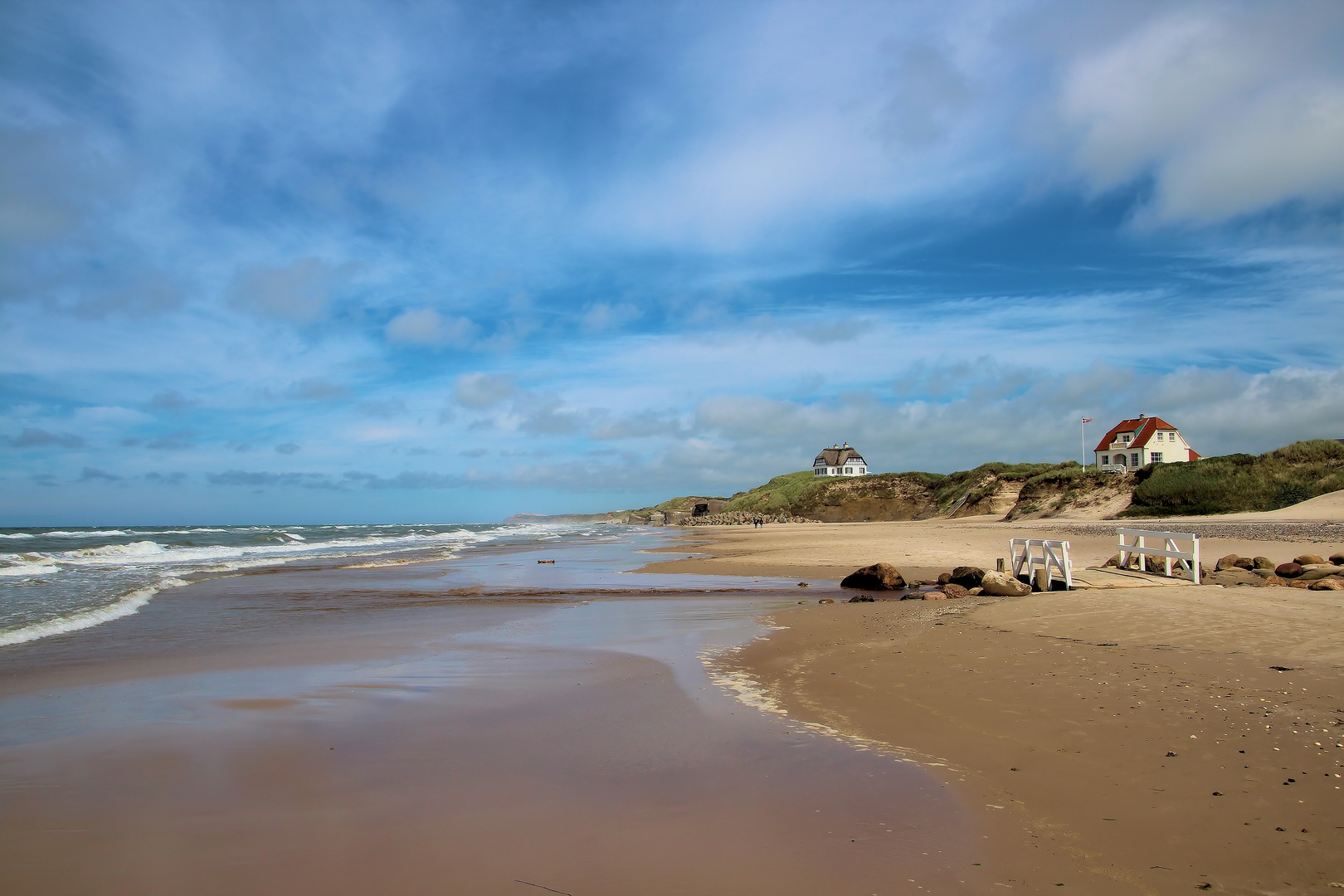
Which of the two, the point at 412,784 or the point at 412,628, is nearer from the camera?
the point at 412,784

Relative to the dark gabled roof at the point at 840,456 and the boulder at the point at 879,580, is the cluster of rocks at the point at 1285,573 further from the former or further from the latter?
the dark gabled roof at the point at 840,456

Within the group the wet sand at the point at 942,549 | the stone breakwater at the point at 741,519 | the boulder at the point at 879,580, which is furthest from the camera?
the stone breakwater at the point at 741,519

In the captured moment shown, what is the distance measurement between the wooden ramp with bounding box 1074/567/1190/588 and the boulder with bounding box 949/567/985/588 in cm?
172

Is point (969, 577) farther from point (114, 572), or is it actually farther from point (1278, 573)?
point (114, 572)

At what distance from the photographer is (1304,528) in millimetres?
24047

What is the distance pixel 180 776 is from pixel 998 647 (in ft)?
27.0

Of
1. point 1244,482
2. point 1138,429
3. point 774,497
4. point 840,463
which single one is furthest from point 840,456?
point 1244,482

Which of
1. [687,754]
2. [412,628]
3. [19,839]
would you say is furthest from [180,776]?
[412,628]

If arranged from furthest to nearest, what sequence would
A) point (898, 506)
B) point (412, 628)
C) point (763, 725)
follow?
1. point (898, 506)
2. point (412, 628)
3. point (763, 725)

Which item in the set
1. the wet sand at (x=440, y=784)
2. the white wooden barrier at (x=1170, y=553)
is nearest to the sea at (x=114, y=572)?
the wet sand at (x=440, y=784)

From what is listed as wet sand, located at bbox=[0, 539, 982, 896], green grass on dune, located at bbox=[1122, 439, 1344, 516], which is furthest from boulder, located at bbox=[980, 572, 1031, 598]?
green grass on dune, located at bbox=[1122, 439, 1344, 516]

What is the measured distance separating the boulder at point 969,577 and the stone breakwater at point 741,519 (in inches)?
2385

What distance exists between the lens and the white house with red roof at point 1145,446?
59.4m

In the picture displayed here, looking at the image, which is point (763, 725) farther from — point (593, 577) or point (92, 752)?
point (593, 577)
